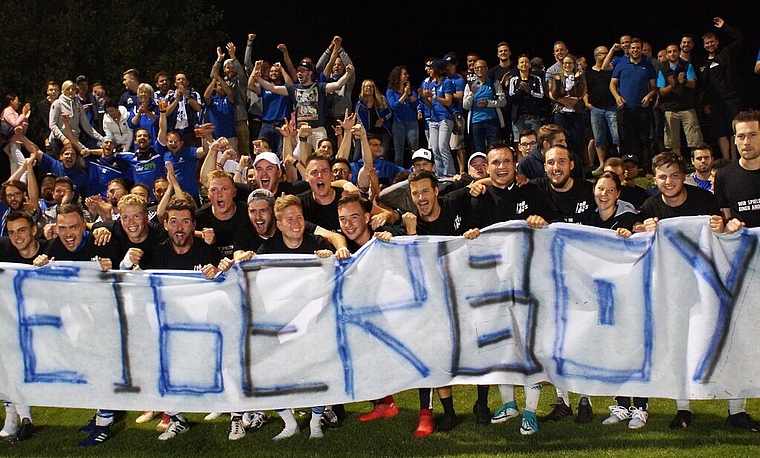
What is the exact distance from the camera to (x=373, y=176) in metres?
10.2

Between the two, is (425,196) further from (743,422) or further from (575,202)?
(743,422)

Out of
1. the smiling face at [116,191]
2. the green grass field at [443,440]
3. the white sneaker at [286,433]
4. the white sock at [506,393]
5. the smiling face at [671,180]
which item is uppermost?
the smiling face at [116,191]

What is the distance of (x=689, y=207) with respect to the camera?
22.5 ft

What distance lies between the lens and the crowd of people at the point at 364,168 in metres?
7.08

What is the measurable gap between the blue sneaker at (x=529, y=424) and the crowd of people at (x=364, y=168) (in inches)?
0.7

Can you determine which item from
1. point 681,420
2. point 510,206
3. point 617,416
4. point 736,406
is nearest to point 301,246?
point 510,206

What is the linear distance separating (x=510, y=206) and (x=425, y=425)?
175 cm

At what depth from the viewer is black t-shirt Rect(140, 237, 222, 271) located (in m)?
7.29

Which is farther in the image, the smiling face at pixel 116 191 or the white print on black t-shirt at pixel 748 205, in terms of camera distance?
the smiling face at pixel 116 191

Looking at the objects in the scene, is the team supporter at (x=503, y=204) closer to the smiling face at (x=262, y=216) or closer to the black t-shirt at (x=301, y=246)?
the black t-shirt at (x=301, y=246)

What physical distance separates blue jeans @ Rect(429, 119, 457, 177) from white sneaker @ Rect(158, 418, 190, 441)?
299 inches

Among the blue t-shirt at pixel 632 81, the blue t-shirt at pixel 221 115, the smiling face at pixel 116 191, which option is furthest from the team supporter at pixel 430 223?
the blue t-shirt at pixel 221 115

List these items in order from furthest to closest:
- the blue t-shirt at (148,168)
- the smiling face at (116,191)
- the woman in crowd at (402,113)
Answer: the woman in crowd at (402,113) < the blue t-shirt at (148,168) < the smiling face at (116,191)

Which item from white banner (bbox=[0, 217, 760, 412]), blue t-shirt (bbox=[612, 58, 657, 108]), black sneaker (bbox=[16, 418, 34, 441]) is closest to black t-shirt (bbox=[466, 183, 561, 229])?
white banner (bbox=[0, 217, 760, 412])
